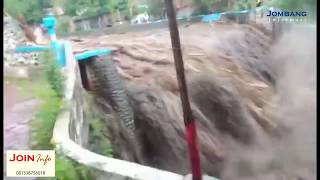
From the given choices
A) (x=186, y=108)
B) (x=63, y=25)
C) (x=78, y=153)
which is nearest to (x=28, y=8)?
(x=63, y=25)

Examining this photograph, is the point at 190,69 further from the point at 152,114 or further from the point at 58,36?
the point at 58,36

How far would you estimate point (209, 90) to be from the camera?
67.1 inches

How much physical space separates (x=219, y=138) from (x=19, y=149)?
614 millimetres

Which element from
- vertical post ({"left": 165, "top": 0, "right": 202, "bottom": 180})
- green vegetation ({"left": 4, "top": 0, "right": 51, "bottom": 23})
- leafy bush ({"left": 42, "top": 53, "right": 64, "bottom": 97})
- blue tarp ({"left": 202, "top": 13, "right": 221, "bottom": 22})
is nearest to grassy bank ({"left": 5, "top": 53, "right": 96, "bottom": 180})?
leafy bush ({"left": 42, "top": 53, "right": 64, "bottom": 97})

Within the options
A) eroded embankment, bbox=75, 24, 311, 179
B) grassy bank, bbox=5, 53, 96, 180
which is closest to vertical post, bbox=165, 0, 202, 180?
eroded embankment, bbox=75, 24, 311, 179

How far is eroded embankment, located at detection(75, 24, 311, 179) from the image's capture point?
66.3 inches

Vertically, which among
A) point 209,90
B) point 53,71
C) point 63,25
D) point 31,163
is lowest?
point 31,163

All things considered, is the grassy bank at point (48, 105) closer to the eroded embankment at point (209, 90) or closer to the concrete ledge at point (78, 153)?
the concrete ledge at point (78, 153)

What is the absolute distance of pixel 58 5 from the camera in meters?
1.64

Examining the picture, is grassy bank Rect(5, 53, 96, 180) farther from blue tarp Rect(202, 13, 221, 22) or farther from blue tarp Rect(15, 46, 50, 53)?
blue tarp Rect(202, 13, 221, 22)

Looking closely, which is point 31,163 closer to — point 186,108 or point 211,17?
point 186,108

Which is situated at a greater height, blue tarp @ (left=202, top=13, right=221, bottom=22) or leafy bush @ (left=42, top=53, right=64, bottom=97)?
blue tarp @ (left=202, top=13, right=221, bottom=22)

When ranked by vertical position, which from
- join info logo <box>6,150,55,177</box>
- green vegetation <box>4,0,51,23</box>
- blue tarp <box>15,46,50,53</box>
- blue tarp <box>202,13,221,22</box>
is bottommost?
join info logo <box>6,150,55,177</box>

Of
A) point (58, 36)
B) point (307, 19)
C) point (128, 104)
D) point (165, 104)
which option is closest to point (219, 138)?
point (165, 104)
